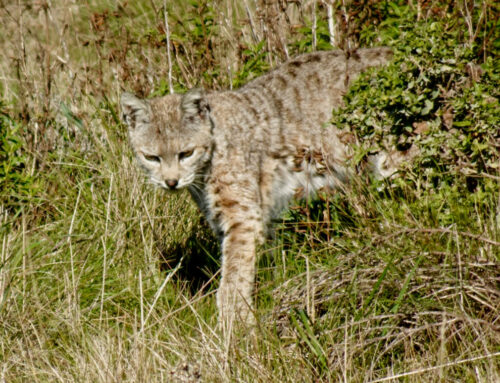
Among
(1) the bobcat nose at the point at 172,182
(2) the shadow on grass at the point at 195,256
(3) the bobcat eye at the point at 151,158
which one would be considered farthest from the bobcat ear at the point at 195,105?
(2) the shadow on grass at the point at 195,256

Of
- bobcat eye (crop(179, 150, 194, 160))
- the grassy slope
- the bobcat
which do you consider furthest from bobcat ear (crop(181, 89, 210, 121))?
the grassy slope

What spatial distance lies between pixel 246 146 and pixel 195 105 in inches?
18.9

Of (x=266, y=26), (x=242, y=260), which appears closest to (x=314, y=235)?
(x=242, y=260)

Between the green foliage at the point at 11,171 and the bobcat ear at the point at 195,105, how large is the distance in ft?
4.77

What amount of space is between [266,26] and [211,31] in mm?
552

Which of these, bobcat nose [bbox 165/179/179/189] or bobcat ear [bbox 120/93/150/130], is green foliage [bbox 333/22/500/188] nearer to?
bobcat nose [bbox 165/179/179/189]

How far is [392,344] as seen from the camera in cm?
357

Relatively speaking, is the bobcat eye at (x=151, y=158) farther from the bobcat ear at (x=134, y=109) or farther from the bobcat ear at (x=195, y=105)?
the bobcat ear at (x=195, y=105)

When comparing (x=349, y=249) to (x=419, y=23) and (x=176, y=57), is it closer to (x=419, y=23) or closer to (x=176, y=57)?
(x=419, y=23)

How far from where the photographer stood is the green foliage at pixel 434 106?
172 inches

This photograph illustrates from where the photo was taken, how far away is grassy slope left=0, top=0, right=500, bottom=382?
3590mm

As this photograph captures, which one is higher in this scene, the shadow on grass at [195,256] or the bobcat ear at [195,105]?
the bobcat ear at [195,105]

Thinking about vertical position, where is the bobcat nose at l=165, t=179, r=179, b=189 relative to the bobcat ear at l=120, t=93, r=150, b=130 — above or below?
below

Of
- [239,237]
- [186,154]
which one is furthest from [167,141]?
[239,237]
